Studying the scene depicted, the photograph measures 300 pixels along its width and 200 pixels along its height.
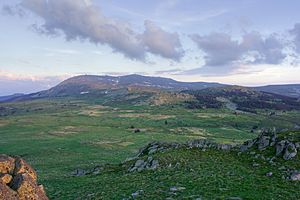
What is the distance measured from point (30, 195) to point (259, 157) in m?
27.7

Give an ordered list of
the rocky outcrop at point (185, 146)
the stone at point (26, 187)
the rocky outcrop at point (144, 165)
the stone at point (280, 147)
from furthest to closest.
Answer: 1. the rocky outcrop at point (185, 146)
2. the rocky outcrop at point (144, 165)
3. the stone at point (280, 147)
4. the stone at point (26, 187)

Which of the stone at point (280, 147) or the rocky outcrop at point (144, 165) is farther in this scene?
the rocky outcrop at point (144, 165)

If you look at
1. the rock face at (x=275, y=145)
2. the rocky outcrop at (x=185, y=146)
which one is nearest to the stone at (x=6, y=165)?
the rock face at (x=275, y=145)

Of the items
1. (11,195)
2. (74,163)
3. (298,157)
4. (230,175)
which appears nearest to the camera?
(11,195)

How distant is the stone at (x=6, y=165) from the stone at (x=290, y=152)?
28.4m

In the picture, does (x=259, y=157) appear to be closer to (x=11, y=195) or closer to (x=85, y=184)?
(x=85, y=184)

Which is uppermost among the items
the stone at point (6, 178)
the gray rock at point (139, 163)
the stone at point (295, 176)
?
the stone at point (6, 178)

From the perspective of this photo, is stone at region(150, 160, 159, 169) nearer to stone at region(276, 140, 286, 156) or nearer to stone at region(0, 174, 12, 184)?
stone at region(276, 140, 286, 156)

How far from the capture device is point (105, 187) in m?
35.2

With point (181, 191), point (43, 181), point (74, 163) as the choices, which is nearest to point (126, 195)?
point (181, 191)

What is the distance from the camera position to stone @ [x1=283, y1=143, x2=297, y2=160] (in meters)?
38.1

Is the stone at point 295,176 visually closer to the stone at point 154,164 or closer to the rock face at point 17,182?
the stone at point 154,164

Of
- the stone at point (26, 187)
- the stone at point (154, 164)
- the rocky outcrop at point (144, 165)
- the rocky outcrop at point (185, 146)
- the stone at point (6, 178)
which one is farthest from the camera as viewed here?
the rocky outcrop at point (185, 146)

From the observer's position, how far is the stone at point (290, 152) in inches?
1499
